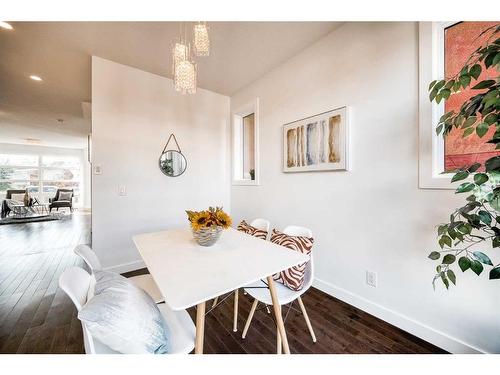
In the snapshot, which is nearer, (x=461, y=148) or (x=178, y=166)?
(x=461, y=148)

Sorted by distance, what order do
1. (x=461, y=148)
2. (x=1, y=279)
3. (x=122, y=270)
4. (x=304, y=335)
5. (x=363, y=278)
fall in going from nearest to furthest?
(x=461, y=148)
(x=304, y=335)
(x=363, y=278)
(x=1, y=279)
(x=122, y=270)

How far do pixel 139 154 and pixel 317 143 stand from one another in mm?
2220

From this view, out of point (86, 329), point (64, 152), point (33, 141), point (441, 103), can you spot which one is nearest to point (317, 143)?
point (441, 103)

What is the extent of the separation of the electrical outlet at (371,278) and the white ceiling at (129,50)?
2.28 meters

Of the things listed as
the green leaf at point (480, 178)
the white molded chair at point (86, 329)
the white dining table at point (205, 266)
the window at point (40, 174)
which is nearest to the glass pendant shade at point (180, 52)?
the white dining table at point (205, 266)

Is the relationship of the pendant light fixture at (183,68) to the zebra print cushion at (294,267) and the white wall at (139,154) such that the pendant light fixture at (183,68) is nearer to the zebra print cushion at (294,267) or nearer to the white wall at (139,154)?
the white wall at (139,154)

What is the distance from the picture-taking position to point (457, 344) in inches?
52.2

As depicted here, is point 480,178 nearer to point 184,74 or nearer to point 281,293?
point 281,293

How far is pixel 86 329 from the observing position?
0.73m

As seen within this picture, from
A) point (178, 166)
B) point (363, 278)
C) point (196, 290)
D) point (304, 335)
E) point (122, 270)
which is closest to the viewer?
point (196, 290)

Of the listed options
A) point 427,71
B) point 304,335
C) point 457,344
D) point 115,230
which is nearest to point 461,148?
point 427,71

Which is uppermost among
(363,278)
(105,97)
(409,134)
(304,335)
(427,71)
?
(105,97)
